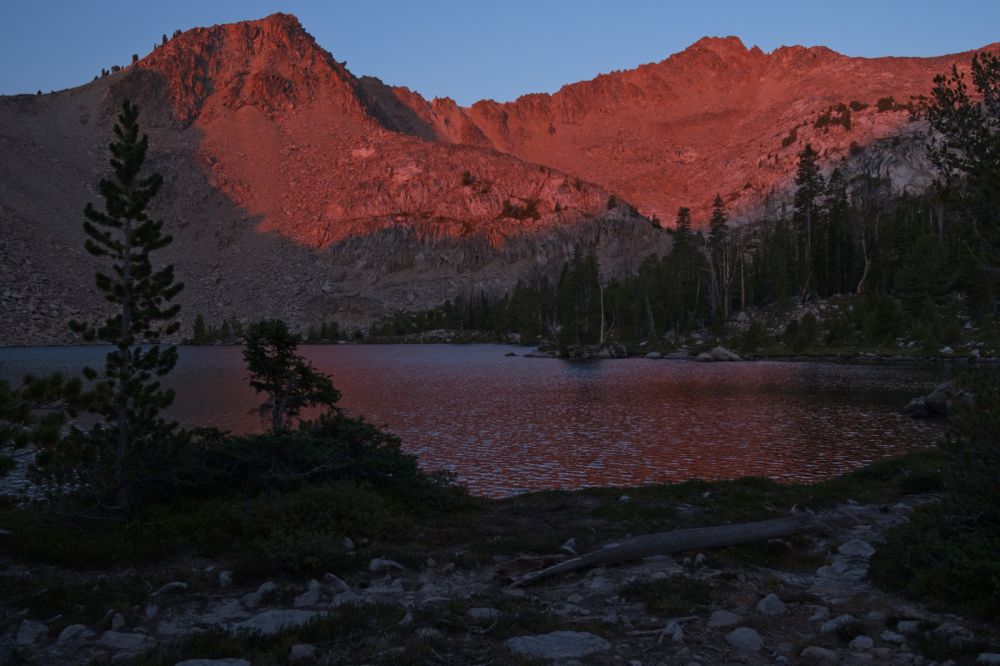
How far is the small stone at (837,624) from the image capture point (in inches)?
297

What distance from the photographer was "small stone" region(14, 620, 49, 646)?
747 cm

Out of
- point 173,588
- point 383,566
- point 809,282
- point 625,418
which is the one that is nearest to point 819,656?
point 383,566

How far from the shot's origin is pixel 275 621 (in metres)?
8.08

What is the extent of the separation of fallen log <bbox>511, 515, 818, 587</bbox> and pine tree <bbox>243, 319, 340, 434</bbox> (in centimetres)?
839

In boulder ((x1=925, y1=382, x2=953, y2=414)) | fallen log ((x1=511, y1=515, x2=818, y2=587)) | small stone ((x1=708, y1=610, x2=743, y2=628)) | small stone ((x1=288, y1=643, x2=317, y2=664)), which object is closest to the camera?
small stone ((x1=288, y1=643, x2=317, y2=664))

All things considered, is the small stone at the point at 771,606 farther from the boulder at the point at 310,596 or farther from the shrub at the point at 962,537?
the boulder at the point at 310,596

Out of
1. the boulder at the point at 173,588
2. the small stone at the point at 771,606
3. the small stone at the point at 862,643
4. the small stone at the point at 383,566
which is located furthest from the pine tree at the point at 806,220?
the boulder at the point at 173,588

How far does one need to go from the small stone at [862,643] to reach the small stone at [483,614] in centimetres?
414

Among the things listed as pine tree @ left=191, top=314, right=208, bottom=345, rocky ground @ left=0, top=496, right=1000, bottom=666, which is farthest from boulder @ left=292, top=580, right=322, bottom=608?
pine tree @ left=191, top=314, right=208, bottom=345

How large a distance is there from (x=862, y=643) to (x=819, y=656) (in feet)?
2.31

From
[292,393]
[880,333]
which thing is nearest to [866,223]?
[880,333]

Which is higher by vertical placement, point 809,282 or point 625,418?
point 809,282

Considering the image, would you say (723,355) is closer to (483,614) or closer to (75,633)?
(483,614)

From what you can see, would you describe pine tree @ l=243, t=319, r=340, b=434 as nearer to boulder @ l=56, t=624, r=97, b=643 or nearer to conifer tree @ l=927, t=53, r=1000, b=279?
boulder @ l=56, t=624, r=97, b=643
